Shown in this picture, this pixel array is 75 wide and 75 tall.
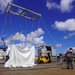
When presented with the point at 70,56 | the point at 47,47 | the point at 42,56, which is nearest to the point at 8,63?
the point at 70,56

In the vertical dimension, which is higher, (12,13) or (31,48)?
(12,13)

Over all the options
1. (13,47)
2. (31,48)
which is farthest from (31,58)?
(13,47)

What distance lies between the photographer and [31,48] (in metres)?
27.1

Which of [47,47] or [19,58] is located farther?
[47,47]

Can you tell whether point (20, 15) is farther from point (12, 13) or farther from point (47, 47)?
point (47, 47)

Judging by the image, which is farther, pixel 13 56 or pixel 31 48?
pixel 31 48

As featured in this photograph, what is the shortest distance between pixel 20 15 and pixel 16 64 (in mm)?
10288

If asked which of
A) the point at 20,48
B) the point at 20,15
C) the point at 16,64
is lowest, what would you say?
the point at 16,64

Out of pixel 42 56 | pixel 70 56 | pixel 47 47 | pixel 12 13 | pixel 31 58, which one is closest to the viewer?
pixel 70 56

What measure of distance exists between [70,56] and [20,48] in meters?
A: 8.64

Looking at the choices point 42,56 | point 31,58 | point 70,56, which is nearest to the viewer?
point 70,56

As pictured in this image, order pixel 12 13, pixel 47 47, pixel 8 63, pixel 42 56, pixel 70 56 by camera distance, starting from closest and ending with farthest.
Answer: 1. pixel 70 56
2. pixel 8 63
3. pixel 12 13
4. pixel 42 56
5. pixel 47 47

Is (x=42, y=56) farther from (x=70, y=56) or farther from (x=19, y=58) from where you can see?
(x=70, y=56)

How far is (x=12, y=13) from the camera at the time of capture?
31.4 meters
